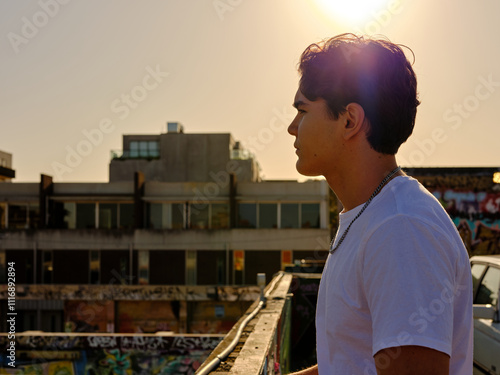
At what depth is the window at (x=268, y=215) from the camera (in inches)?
1368

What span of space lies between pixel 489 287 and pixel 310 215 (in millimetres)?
29331

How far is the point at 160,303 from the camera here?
31000mm

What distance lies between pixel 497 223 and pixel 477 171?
106 inches

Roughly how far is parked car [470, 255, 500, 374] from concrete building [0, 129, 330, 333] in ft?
81.9

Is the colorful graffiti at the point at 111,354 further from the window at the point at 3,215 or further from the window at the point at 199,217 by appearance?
the window at the point at 3,215

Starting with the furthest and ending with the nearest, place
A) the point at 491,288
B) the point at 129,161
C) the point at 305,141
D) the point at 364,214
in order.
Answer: the point at 129,161
the point at 491,288
the point at 305,141
the point at 364,214

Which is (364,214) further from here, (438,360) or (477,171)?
(477,171)

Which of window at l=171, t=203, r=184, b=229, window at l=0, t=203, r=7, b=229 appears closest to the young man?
window at l=171, t=203, r=184, b=229

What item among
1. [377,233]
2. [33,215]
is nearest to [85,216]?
[33,215]

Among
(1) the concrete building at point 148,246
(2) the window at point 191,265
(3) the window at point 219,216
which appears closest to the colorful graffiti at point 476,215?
(1) the concrete building at point 148,246

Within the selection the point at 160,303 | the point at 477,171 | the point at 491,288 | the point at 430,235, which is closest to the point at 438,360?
the point at 430,235

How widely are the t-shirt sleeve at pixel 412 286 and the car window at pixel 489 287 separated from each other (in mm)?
5101

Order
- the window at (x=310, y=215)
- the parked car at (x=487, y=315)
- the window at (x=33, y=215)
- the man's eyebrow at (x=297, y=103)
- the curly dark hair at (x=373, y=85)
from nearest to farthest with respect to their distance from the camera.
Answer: the curly dark hair at (x=373, y=85) → the man's eyebrow at (x=297, y=103) → the parked car at (x=487, y=315) → the window at (x=310, y=215) → the window at (x=33, y=215)

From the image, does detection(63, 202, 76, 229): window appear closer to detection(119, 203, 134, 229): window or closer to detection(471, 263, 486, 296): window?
detection(119, 203, 134, 229): window
